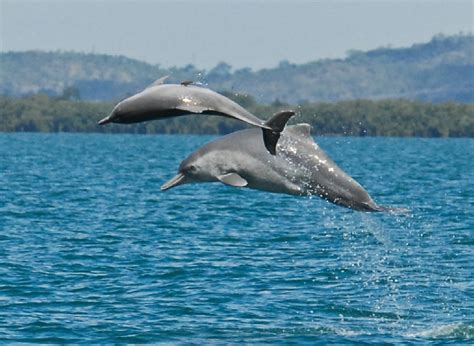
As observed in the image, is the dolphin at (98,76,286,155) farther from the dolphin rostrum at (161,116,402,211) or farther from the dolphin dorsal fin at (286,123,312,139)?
the dolphin dorsal fin at (286,123,312,139)

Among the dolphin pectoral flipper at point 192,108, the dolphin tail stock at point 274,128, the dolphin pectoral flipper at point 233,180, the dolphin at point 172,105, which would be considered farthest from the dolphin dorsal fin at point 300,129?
the dolphin pectoral flipper at point 192,108

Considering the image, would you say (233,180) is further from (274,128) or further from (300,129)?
(274,128)

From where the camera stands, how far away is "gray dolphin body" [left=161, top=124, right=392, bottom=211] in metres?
16.8

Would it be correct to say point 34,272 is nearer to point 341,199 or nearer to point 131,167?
point 341,199

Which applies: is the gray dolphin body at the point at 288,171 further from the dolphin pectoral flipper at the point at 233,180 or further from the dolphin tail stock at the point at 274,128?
the dolphin tail stock at the point at 274,128

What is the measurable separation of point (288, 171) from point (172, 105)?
259cm

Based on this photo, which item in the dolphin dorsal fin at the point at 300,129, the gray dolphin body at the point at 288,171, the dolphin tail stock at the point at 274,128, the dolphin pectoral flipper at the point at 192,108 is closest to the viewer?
the dolphin pectoral flipper at the point at 192,108

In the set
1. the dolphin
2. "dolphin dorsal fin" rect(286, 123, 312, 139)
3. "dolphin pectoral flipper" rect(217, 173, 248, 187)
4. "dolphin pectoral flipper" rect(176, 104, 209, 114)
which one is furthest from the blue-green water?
"dolphin pectoral flipper" rect(176, 104, 209, 114)

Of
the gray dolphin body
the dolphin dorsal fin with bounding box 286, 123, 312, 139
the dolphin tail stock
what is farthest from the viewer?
the dolphin dorsal fin with bounding box 286, 123, 312, 139

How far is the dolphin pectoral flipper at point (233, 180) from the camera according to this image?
54.8 feet

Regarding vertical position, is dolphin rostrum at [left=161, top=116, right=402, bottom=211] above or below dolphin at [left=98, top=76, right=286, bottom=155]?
below

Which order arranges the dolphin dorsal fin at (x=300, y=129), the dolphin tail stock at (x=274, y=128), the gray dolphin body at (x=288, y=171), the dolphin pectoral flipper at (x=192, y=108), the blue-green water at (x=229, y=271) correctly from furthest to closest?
the blue-green water at (x=229, y=271) → the dolphin dorsal fin at (x=300, y=129) → the gray dolphin body at (x=288, y=171) → the dolphin tail stock at (x=274, y=128) → the dolphin pectoral flipper at (x=192, y=108)

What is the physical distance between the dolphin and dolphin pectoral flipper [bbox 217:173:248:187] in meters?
1.66

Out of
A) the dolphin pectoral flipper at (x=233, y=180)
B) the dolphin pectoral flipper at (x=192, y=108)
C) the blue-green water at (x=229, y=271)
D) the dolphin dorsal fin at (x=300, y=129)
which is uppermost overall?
the dolphin pectoral flipper at (x=192, y=108)
